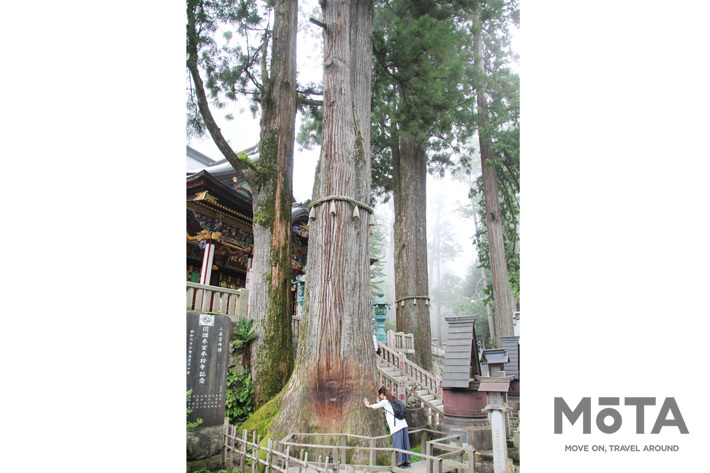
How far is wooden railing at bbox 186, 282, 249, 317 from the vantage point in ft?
15.8

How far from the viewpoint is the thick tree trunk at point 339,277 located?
363cm

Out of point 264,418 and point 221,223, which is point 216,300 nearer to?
point 264,418

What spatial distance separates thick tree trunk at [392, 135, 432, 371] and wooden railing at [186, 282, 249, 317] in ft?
11.0

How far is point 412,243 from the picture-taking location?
26.7ft

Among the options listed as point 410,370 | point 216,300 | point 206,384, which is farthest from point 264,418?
point 410,370

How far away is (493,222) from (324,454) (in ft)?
24.4

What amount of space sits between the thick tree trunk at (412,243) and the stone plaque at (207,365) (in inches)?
181

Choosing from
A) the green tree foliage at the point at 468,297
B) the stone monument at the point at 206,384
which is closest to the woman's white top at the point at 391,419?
the stone monument at the point at 206,384

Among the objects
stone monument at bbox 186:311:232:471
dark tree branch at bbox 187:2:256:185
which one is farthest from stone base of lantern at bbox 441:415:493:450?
dark tree branch at bbox 187:2:256:185

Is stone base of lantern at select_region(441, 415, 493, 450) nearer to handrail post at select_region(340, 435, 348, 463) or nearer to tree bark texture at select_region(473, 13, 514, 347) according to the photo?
handrail post at select_region(340, 435, 348, 463)

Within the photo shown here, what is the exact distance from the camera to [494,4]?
8.02 meters
